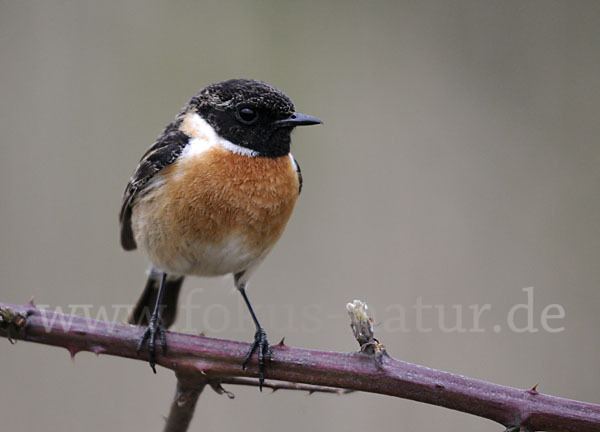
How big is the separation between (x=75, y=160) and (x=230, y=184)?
2.34 m

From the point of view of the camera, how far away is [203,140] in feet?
11.0

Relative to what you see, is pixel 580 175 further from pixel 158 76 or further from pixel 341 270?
pixel 158 76

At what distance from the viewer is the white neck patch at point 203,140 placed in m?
3.28

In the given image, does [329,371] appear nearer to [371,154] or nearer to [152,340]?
[152,340]

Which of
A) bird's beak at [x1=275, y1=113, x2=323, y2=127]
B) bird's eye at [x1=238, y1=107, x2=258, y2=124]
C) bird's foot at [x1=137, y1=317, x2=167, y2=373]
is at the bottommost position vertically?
bird's foot at [x1=137, y1=317, x2=167, y2=373]

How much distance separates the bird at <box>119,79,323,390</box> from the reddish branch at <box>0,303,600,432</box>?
0.41 metres

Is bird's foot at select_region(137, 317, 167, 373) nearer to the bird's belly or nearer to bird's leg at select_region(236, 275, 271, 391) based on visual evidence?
bird's leg at select_region(236, 275, 271, 391)

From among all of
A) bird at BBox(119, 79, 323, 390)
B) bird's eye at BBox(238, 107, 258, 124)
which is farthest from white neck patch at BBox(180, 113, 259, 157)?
bird's eye at BBox(238, 107, 258, 124)

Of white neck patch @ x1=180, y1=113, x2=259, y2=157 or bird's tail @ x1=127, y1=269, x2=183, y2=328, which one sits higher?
white neck patch @ x1=180, y1=113, x2=259, y2=157

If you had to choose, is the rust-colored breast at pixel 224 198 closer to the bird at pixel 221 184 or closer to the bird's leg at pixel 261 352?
the bird at pixel 221 184

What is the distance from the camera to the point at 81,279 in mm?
4867

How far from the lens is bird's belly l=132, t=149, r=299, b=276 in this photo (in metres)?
3.12

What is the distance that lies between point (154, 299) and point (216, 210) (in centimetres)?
101

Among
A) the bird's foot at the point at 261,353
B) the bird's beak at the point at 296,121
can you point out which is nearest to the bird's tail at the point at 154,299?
the bird's foot at the point at 261,353
